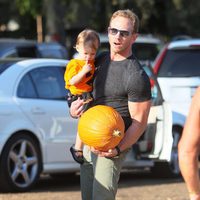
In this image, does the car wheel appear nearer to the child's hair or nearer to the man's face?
the child's hair

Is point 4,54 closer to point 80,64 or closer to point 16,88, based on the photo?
point 16,88

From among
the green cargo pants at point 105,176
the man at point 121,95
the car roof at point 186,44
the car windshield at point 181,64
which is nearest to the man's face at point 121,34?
the man at point 121,95

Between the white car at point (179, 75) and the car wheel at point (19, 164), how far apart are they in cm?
279

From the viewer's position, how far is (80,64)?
6.26m

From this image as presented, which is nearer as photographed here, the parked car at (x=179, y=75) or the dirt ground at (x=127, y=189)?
the dirt ground at (x=127, y=189)

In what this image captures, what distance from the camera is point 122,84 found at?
5.64 meters

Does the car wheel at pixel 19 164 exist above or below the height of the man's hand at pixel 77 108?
below

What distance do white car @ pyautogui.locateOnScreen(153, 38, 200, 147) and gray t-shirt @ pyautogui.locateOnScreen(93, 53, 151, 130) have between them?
627 centimetres

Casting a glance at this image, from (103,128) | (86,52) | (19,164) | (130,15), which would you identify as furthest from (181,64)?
(103,128)

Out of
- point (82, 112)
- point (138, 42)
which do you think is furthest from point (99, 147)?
point (138, 42)

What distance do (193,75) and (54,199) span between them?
3780 mm

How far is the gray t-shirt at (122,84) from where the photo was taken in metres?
5.59

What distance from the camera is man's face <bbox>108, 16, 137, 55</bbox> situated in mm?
5613

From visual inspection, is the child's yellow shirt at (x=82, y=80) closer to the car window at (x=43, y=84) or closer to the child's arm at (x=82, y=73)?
the child's arm at (x=82, y=73)
